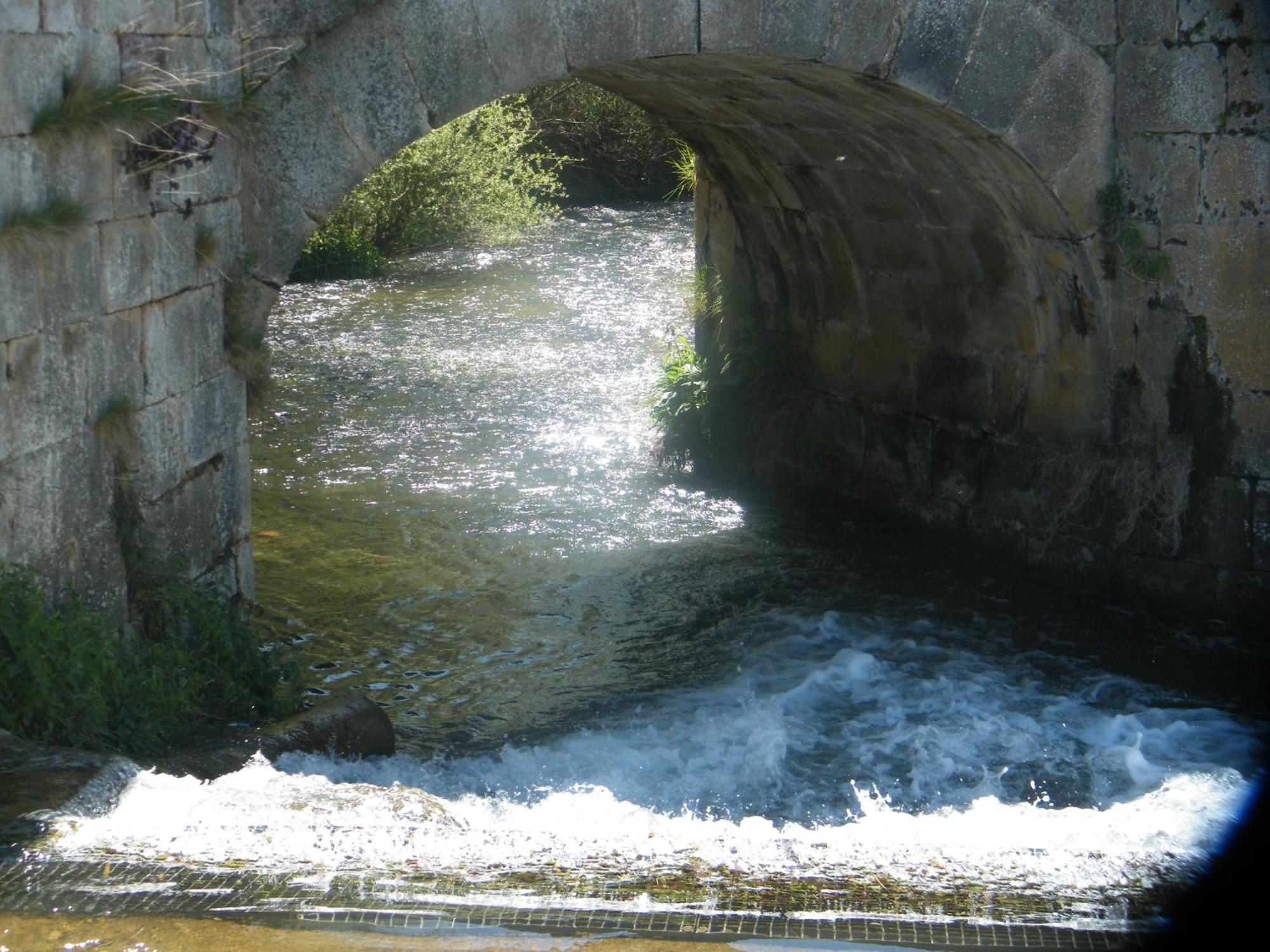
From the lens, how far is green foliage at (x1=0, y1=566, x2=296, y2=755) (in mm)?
3598

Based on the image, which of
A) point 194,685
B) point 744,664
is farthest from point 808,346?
point 194,685

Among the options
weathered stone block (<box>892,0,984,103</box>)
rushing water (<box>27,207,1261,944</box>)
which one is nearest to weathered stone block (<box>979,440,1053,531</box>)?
rushing water (<box>27,207,1261,944</box>)

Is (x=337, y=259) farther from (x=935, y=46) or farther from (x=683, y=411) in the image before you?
(x=935, y=46)

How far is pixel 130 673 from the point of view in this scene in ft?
13.3

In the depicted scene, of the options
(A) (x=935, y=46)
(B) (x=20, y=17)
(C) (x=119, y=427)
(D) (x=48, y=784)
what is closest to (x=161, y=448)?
(C) (x=119, y=427)

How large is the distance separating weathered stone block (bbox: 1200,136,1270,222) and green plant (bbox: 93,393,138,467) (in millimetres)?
4115

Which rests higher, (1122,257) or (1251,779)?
(1122,257)

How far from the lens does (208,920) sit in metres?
2.48

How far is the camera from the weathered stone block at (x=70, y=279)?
12.6 feet

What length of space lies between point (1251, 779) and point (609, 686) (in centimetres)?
232

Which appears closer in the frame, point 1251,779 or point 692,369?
point 1251,779

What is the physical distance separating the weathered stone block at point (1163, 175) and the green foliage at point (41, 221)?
4031 mm

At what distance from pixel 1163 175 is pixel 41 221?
4235mm

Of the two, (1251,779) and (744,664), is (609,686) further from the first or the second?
(1251,779)
